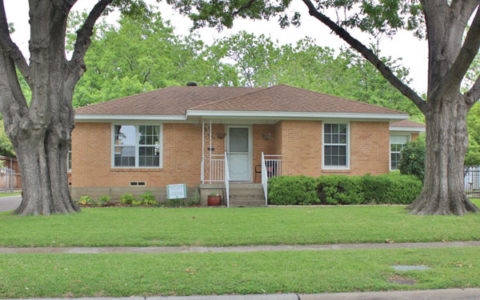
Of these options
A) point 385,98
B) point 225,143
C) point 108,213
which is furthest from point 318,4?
point 385,98

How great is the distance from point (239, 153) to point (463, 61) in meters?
9.27

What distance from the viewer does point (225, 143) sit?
1708cm

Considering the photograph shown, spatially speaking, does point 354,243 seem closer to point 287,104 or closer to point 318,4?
point 287,104

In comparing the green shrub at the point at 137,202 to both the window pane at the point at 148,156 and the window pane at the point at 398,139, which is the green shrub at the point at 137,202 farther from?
the window pane at the point at 398,139

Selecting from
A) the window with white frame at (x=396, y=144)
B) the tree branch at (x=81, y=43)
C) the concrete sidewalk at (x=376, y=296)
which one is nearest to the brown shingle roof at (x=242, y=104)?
the tree branch at (x=81, y=43)

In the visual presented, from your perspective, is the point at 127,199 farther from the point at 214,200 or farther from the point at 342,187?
the point at 342,187

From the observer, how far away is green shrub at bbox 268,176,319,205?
570 inches

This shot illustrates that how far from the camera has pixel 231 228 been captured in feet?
30.1

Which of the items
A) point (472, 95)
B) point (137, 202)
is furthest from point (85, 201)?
point (472, 95)

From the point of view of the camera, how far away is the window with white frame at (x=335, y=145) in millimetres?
16306

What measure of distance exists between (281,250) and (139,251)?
245 centimetres

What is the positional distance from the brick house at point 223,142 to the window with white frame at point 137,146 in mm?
40

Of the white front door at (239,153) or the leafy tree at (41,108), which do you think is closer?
the leafy tree at (41,108)

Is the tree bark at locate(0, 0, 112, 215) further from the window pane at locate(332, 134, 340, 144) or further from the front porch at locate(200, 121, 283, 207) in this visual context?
the window pane at locate(332, 134, 340, 144)
